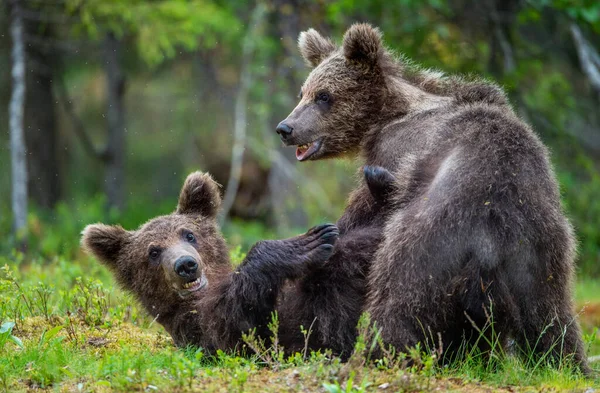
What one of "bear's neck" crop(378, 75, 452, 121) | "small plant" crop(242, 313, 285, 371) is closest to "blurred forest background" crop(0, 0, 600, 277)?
"bear's neck" crop(378, 75, 452, 121)

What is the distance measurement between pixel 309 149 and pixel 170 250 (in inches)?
64.6

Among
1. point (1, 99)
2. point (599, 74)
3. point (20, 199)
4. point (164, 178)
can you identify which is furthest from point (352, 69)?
point (164, 178)

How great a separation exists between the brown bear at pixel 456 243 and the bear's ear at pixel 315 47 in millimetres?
1564

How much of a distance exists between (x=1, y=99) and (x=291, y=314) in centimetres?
1487

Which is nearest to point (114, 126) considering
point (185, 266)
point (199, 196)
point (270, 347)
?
point (199, 196)

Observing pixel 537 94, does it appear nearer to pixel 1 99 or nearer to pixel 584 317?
pixel 584 317

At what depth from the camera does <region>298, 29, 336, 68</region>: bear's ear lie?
26.3 feet

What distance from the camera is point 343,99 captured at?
735cm

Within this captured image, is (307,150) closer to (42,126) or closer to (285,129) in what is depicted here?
(285,129)

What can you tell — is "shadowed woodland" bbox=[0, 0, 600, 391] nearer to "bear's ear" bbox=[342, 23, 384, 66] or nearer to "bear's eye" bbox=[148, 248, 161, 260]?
"bear's eye" bbox=[148, 248, 161, 260]

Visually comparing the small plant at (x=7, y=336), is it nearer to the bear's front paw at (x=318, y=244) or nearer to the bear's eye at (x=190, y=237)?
the bear's eye at (x=190, y=237)

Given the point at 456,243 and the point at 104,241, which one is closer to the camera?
the point at 456,243

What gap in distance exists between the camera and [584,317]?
412 inches

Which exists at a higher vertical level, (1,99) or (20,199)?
(1,99)
